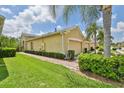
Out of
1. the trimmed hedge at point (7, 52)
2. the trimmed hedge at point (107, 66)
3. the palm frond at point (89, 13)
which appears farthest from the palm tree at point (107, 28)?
the trimmed hedge at point (7, 52)

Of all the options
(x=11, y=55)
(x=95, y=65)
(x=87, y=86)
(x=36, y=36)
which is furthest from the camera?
(x=11, y=55)

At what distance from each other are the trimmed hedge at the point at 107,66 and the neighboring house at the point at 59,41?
725 centimetres

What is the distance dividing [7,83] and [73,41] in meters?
13.5

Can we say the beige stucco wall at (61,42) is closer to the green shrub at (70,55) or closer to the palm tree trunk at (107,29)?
the green shrub at (70,55)

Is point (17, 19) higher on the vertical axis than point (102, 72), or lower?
higher

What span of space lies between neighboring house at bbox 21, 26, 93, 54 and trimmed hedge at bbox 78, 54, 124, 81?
23.8 feet

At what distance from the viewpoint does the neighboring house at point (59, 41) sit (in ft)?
48.3

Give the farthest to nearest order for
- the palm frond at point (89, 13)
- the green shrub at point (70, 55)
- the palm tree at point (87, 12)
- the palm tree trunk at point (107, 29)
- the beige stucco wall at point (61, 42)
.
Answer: the green shrub at point (70, 55) < the beige stucco wall at point (61, 42) < the palm frond at point (89, 13) < the palm tree at point (87, 12) < the palm tree trunk at point (107, 29)

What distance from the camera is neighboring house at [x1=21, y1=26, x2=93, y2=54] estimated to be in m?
14.7

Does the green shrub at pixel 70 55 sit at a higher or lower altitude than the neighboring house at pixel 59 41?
lower

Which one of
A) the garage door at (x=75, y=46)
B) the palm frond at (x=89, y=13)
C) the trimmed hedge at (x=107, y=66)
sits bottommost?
the trimmed hedge at (x=107, y=66)

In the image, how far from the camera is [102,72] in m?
7.17
